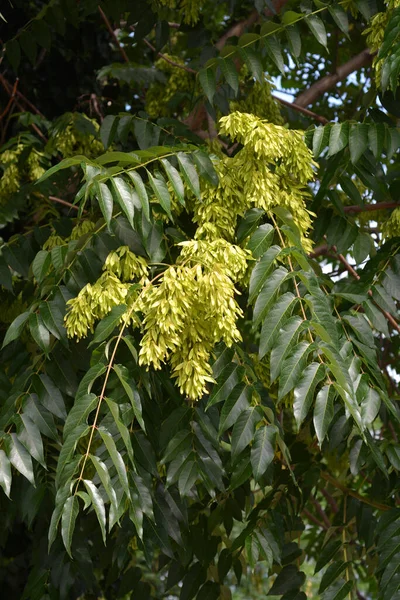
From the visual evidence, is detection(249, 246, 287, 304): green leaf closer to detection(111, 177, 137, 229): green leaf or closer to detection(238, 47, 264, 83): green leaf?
detection(111, 177, 137, 229): green leaf

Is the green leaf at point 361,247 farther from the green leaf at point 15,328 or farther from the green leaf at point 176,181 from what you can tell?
the green leaf at point 15,328

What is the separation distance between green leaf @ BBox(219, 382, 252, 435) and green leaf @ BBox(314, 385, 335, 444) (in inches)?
9.2

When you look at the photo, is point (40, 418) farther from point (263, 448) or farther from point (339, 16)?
point (339, 16)

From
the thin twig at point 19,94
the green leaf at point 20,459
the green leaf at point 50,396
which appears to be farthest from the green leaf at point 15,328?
the thin twig at point 19,94

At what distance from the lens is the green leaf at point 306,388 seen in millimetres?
1622

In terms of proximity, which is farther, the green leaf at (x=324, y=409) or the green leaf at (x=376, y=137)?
the green leaf at (x=376, y=137)

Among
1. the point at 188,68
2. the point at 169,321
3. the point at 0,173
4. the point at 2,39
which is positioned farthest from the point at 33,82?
the point at 169,321

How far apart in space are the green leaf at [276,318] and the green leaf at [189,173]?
310 millimetres

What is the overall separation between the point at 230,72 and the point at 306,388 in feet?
3.37

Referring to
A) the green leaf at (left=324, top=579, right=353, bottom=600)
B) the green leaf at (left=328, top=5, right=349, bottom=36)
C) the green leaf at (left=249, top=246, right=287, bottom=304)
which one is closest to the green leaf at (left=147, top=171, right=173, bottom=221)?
the green leaf at (left=249, top=246, right=287, bottom=304)

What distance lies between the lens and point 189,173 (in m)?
1.91

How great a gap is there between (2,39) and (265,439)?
9.01 ft

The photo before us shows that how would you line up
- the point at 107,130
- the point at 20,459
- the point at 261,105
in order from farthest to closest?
1. the point at 261,105
2. the point at 107,130
3. the point at 20,459

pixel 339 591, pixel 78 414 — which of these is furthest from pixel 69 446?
pixel 339 591
